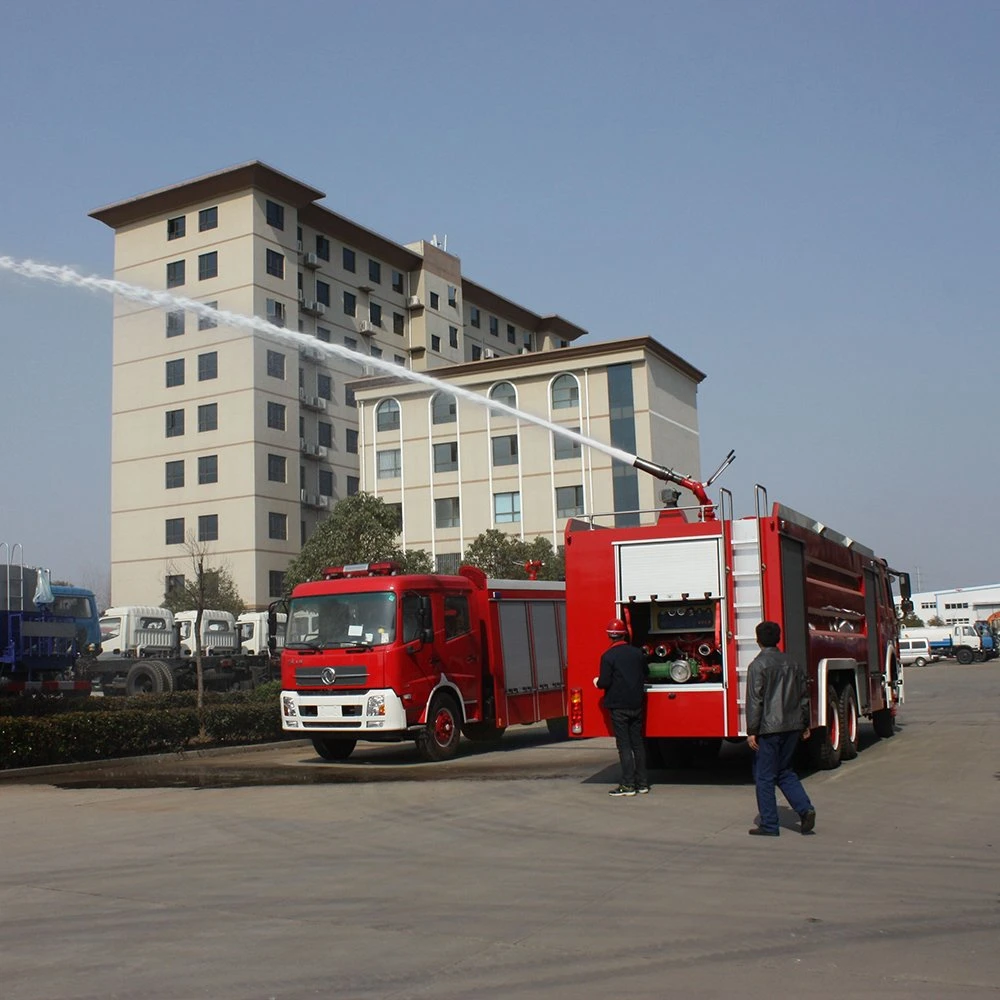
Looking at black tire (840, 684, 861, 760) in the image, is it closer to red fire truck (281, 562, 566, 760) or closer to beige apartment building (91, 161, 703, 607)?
red fire truck (281, 562, 566, 760)

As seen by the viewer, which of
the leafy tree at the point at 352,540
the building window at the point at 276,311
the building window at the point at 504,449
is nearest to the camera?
the leafy tree at the point at 352,540

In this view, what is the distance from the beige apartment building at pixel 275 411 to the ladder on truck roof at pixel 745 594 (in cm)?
4659

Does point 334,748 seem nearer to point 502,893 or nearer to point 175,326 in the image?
point 502,893

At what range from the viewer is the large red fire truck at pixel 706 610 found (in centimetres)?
1265

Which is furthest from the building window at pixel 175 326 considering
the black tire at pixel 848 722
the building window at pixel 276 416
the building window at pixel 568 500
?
the black tire at pixel 848 722

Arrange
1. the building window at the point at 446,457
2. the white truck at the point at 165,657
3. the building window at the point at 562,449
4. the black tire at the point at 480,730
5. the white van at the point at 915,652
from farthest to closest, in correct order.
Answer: the white van at the point at 915,652, the building window at the point at 446,457, the building window at the point at 562,449, the white truck at the point at 165,657, the black tire at the point at 480,730

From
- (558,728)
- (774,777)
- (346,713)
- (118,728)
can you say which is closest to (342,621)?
(346,713)

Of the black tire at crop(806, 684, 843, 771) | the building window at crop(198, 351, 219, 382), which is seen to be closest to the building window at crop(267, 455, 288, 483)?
the building window at crop(198, 351, 219, 382)

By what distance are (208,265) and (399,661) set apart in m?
48.1

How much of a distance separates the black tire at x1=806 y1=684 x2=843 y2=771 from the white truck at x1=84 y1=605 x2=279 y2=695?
18379 millimetres

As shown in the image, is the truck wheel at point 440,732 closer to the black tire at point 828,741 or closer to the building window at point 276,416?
the black tire at point 828,741

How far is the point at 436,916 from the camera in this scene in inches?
276

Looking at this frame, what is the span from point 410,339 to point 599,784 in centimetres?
6181

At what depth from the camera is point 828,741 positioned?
1416 cm
